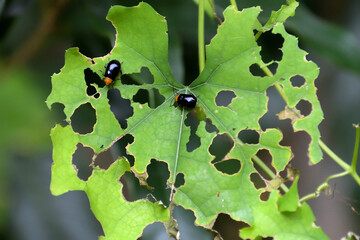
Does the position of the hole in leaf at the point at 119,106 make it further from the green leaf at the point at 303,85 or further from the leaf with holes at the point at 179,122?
the green leaf at the point at 303,85

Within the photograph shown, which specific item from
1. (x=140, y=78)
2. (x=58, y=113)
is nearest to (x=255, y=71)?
(x=140, y=78)

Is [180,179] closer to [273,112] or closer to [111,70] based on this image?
[111,70]

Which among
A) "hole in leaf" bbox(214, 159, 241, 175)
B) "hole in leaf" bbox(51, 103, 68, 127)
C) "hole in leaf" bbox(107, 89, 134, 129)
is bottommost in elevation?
"hole in leaf" bbox(51, 103, 68, 127)

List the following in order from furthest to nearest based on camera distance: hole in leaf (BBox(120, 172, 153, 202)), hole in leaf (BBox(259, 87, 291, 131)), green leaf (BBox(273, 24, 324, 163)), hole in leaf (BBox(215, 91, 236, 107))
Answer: hole in leaf (BBox(259, 87, 291, 131)) → hole in leaf (BBox(215, 91, 236, 107)) → hole in leaf (BBox(120, 172, 153, 202)) → green leaf (BBox(273, 24, 324, 163))

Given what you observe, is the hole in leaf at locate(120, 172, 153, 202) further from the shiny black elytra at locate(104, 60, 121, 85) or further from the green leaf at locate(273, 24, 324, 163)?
the green leaf at locate(273, 24, 324, 163)

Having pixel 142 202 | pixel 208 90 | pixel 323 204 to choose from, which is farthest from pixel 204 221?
pixel 323 204

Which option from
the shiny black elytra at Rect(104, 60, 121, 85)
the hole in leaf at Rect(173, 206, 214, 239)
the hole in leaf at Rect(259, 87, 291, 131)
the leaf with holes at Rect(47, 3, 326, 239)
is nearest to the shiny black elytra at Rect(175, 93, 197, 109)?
the leaf with holes at Rect(47, 3, 326, 239)
